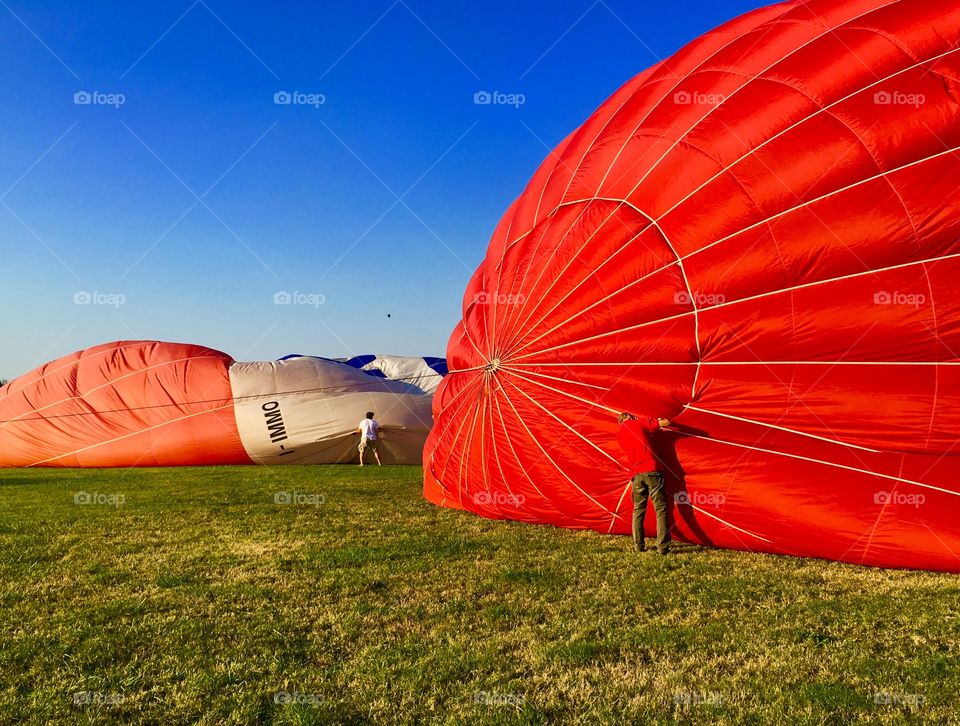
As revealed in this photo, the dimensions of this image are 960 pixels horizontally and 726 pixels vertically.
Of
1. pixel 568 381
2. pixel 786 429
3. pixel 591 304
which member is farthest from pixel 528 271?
pixel 786 429

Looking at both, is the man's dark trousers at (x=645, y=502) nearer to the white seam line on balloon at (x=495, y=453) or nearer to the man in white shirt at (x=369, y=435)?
the white seam line on balloon at (x=495, y=453)

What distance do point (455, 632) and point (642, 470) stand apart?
7.82 ft

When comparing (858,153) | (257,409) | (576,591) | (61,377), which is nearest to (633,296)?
(858,153)

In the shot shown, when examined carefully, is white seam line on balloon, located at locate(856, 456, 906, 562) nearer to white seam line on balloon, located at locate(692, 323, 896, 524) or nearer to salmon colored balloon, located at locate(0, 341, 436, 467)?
white seam line on balloon, located at locate(692, 323, 896, 524)

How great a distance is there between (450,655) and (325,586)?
1.50 metres

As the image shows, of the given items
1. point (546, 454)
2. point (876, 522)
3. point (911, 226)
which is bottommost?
point (876, 522)

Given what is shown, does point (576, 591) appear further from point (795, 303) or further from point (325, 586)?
point (795, 303)

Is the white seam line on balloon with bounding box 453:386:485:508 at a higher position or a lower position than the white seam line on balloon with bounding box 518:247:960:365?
lower

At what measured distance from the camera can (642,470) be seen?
5.80 m

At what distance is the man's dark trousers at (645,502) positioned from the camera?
5.71 metres

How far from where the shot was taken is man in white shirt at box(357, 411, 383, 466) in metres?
14.2

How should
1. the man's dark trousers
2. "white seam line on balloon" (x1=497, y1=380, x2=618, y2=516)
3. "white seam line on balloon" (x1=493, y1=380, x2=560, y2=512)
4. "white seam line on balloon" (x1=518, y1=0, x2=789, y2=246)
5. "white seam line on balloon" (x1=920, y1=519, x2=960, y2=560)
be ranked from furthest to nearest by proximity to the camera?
"white seam line on balloon" (x1=493, y1=380, x2=560, y2=512), "white seam line on balloon" (x1=518, y1=0, x2=789, y2=246), "white seam line on balloon" (x1=497, y1=380, x2=618, y2=516), the man's dark trousers, "white seam line on balloon" (x1=920, y1=519, x2=960, y2=560)

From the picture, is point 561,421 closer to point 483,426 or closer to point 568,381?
point 568,381

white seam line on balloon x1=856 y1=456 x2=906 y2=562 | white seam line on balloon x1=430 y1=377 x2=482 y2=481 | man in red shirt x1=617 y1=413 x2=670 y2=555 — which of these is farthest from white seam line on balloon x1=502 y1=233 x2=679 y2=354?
white seam line on balloon x1=856 y1=456 x2=906 y2=562
